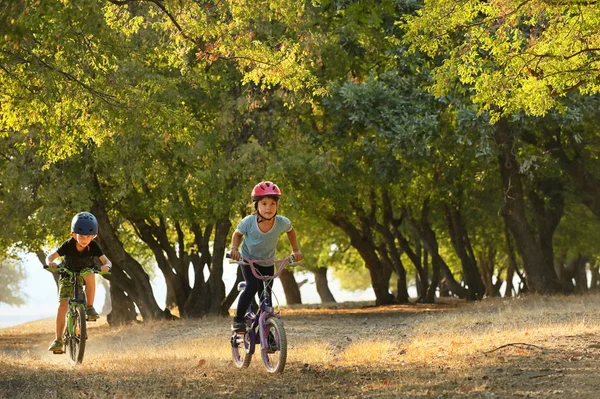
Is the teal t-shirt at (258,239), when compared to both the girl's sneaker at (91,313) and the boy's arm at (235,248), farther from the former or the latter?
the girl's sneaker at (91,313)

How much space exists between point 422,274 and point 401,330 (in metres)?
21.1

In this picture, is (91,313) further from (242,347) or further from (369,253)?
(369,253)

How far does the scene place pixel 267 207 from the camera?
10.3 m

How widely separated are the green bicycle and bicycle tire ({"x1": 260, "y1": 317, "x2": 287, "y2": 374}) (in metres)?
2.65

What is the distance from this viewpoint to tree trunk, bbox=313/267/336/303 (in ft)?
174

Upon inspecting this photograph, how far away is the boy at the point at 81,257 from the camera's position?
11531mm

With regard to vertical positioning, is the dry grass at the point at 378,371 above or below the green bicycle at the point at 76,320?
below

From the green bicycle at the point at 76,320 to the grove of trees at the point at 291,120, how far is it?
2.99 m

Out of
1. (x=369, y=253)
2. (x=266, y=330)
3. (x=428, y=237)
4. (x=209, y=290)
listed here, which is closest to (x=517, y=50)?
(x=266, y=330)

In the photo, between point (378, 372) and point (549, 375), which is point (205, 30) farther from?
point (549, 375)

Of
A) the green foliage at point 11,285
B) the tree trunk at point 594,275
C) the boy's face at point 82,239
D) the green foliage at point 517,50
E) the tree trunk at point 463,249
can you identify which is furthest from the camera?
the green foliage at point 11,285

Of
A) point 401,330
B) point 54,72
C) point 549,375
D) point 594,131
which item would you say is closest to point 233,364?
point 549,375

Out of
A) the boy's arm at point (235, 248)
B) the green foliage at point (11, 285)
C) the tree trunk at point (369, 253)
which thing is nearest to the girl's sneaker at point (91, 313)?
the boy's arm at point (235, 248)

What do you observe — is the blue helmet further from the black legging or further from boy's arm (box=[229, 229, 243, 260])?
the black legging
